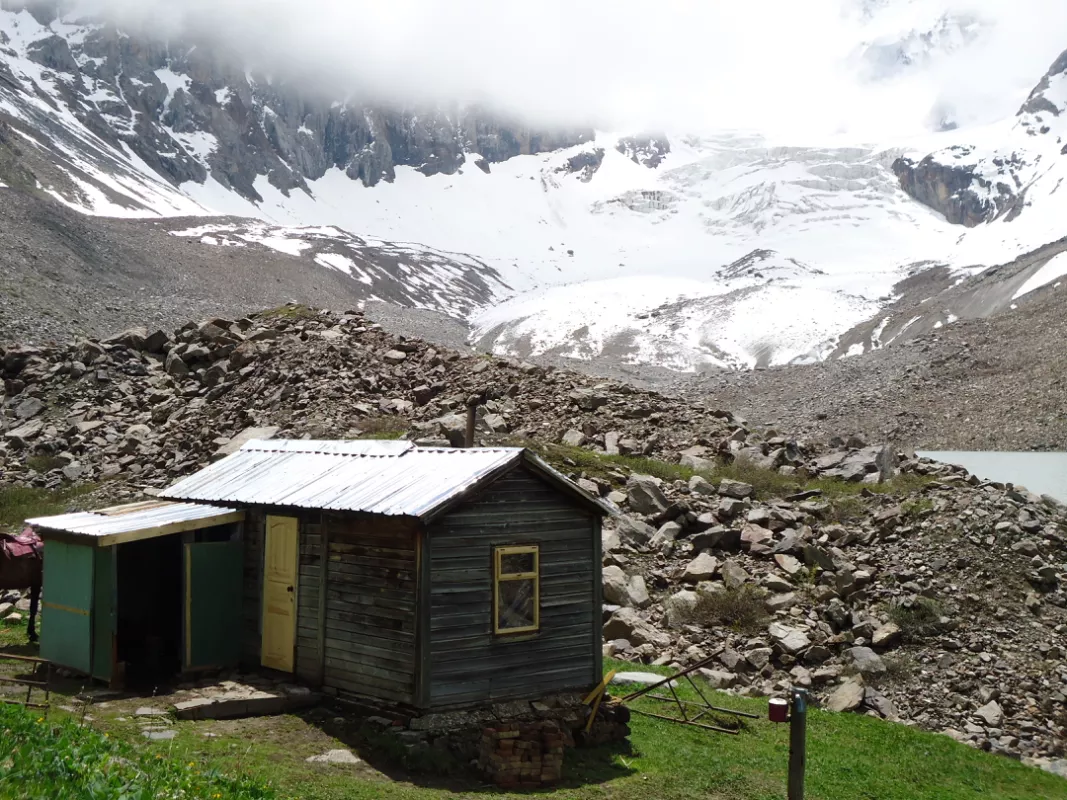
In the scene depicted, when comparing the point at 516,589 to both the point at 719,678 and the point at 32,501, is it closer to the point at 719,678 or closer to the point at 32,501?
the point at 719,678

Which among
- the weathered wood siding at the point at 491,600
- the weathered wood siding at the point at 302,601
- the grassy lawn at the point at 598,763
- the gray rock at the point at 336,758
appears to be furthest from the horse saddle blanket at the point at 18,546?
the weathered wood siding at the point at 491,600

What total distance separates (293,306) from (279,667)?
29764 millimetres

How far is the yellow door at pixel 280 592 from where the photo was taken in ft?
52.1

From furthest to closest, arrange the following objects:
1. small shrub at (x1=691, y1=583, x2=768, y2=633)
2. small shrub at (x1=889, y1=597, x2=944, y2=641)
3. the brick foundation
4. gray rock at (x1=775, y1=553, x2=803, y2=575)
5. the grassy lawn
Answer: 1. gray rock at (x1=775, y1=553, x2=803, y2=575)
2. small shrub at (x1=691, y1=583, x2=768, y2=633)
3. small shrub at (x1=889, y1=597, x2=944, y2=641)
4. the brick foundation
5. the grassy lawn

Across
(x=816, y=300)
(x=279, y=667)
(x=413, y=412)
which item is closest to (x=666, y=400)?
(x=413, y=412)

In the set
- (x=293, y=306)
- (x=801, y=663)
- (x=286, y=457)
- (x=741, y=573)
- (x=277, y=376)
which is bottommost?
(x=801, y=663)

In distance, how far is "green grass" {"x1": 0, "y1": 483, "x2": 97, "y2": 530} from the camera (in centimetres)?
2956

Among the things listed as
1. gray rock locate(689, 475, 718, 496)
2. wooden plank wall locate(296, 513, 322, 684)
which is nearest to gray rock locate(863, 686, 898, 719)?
gray rock locate(689, 475, 718, 496)

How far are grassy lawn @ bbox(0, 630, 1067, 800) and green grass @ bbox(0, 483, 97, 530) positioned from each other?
11.7 metres

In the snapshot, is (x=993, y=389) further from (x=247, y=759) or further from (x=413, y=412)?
(x=247, y=759)

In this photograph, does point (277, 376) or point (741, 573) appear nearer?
point (741, 573)

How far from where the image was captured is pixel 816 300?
144 meters

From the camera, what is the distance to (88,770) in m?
9.03

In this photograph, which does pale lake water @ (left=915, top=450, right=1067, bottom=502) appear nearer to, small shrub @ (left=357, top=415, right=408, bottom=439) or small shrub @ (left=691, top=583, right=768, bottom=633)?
small shrub @ (left=691, top=583, right=768, bottom=633)
